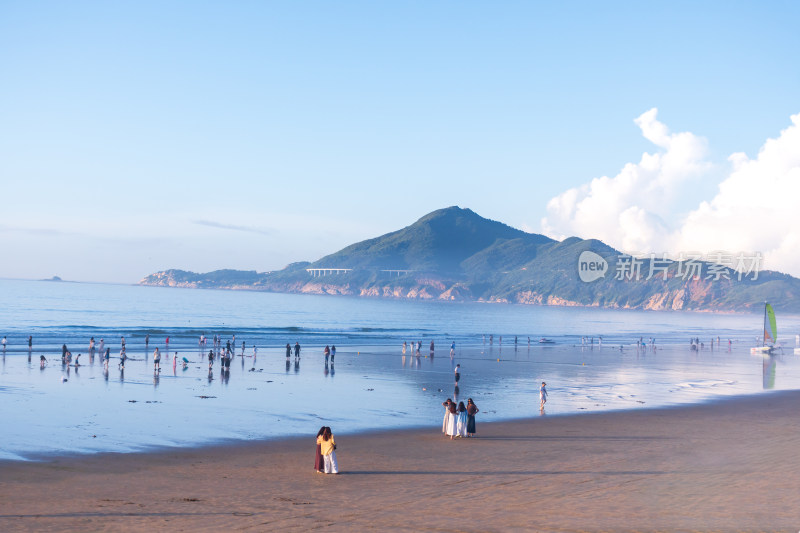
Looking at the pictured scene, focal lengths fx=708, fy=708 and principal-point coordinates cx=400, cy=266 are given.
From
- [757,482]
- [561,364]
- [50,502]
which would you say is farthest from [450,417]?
[561,364]

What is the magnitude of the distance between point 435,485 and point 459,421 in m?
6.12

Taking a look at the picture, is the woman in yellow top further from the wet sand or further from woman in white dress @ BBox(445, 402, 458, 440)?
woman in white dress @ BBox(445, 402, 458, 440)

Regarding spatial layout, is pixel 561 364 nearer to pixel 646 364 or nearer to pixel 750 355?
pixel 646 364

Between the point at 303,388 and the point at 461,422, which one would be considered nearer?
the point at 461,422

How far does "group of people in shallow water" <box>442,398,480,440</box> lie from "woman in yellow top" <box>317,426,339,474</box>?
5.77 meters

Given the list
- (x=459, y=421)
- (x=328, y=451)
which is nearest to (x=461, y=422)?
(x=459, y=421)

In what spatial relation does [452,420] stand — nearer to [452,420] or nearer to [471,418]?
[452,420]

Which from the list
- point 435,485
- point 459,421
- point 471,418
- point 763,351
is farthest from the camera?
point 763,351

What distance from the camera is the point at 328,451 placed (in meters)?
17.0

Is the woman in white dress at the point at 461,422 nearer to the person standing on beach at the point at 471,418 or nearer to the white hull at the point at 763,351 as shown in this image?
the person standing on beach at the point at 471,418

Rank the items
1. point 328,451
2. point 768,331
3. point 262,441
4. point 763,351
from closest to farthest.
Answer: point 328,451 → point 262,441 → point 763,351 → point 768,331

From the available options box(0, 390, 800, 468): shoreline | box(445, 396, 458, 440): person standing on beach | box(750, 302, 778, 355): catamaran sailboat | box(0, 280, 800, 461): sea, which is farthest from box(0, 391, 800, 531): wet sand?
box(750, 302, 778, 355): catamaran sailboat

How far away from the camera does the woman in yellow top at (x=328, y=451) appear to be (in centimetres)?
1702

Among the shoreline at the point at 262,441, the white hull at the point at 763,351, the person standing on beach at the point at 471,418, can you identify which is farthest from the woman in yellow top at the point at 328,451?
the white hull at the point at 763,351
